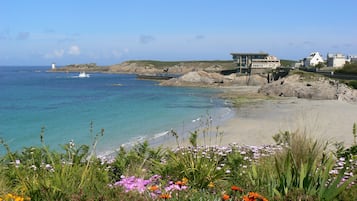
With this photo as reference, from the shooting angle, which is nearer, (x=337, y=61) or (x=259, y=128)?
(x=259, y=128)

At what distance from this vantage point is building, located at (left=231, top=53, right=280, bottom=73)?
281ft

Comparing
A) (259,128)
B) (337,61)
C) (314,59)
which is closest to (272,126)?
(259,128)

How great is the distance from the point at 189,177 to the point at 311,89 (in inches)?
1879

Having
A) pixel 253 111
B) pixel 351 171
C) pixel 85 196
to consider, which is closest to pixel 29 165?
pixel 85 196

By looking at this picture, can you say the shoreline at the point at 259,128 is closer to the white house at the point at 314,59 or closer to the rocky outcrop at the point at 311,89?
the rocky outcrop at the point at 311,89

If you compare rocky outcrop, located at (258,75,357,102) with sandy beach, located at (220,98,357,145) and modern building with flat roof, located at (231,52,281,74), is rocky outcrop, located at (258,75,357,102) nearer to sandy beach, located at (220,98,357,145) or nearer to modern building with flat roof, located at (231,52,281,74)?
sandy beach, located at (220,98,357,145)

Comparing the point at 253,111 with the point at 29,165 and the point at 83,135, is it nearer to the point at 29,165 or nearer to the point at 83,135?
the point at 83,135

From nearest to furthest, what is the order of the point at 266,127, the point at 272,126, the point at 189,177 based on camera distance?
the point at 189,177 → the point at 266,127 → the point at 272,126

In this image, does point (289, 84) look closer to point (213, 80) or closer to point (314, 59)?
point (213, 80)

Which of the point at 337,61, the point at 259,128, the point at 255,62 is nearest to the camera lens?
the point at 259,128

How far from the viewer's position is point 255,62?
86.2 meters

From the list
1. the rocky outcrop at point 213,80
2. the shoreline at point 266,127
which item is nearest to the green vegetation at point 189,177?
the shoreline at point 266,127

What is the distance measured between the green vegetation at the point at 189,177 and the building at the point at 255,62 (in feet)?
262

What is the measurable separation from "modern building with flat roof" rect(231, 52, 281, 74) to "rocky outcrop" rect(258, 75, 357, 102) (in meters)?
26.6
